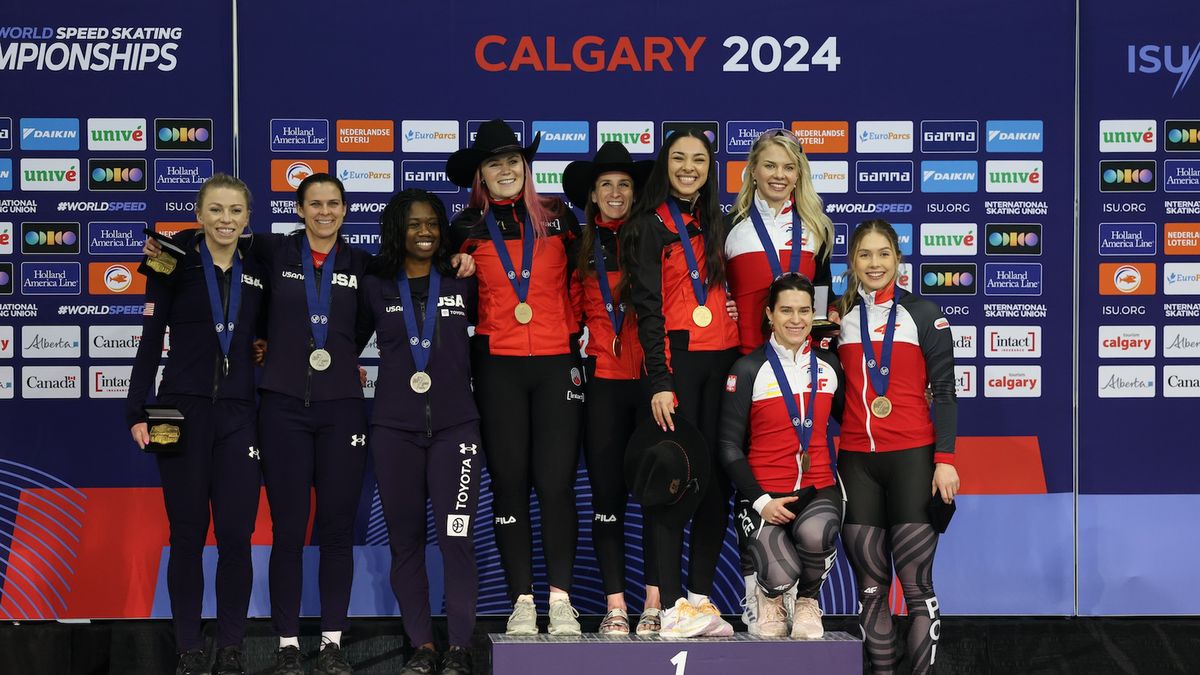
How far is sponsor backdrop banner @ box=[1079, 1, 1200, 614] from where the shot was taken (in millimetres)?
4656

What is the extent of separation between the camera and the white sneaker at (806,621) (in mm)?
3611

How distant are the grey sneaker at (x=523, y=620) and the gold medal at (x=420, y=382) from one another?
29.7 inches

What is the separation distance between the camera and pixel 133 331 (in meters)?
4.57

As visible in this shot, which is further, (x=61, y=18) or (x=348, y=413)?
(x=61, y=18)

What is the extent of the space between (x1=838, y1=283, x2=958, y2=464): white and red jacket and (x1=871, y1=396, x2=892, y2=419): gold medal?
0.05ft

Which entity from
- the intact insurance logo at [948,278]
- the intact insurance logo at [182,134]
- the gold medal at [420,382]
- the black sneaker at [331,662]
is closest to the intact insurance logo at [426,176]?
the intact insurance logo at [182,134]

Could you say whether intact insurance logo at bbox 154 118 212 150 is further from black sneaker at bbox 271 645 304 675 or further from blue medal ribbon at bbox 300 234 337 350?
black sneaker at bbox 271 645 304 675

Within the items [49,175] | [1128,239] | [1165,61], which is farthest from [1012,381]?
[49,175]

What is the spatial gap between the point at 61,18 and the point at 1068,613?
4.68m

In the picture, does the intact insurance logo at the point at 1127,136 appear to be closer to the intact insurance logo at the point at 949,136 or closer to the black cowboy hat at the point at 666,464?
the intact insurance logo at the point at 949,136

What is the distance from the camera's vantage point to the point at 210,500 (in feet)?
12.5

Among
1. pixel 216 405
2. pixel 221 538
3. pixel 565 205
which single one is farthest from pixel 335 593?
pixel 565 205

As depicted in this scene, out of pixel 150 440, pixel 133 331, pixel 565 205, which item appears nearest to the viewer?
pixel 150 440

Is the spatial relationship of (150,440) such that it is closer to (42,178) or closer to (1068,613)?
(42,178)
